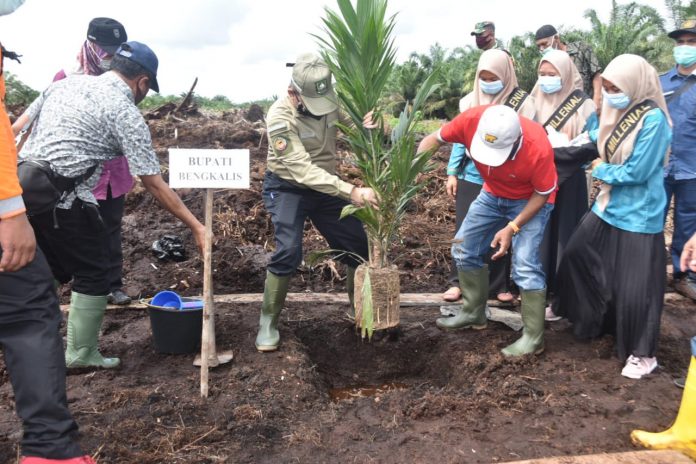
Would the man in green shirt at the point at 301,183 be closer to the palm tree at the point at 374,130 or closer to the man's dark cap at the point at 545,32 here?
the palm tree at the point at 374,130

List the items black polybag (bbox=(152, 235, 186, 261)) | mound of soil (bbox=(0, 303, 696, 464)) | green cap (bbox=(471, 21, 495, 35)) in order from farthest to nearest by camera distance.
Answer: black polybag (bbox=(152, 235, 186, 261)) → green cap (bbox=(471, 21, 495, 35)) → mound of soil (bbox=(0, 303, 696, 464))

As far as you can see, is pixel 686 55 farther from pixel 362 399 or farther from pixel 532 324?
pixel 362 399

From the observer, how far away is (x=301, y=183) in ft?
12.5

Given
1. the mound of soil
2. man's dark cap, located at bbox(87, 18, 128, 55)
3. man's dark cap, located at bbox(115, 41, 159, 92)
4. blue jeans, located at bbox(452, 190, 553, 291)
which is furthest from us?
man's dark cap, located at bbox(87, 18, 128, 55)

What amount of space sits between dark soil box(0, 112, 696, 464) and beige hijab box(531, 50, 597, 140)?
1.47m

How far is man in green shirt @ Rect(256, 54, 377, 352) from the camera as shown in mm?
3664

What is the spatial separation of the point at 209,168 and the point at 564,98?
2.65 m

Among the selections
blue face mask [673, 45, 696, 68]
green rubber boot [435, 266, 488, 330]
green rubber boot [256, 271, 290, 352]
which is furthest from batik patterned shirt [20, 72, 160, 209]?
blue face mask [673, 45, 696, 68]

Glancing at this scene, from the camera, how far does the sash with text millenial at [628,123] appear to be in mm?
3398

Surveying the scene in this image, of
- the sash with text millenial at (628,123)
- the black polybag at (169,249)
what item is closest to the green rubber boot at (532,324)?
the sash with text millenial at (628,123)

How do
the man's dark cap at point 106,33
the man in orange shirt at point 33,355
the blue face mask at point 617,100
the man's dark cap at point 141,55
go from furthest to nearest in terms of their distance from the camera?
the man's dark cap at point 106,33, the blue face mask at point 617,100, the man's dark cap at point 141,55, the man in orange shirt at point 33,355

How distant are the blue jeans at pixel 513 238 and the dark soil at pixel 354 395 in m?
0.52

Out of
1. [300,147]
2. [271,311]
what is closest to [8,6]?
[300,147]

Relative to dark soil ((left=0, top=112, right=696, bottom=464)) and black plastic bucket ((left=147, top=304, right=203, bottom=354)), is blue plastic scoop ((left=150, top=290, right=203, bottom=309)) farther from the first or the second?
dark soil ((left=0, top=112, right=696, bottom=464))
